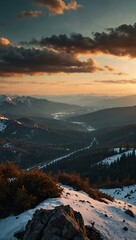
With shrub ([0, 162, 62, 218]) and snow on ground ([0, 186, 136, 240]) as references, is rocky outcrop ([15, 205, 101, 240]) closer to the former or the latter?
snow on ground ([0, 186, 136, 240])

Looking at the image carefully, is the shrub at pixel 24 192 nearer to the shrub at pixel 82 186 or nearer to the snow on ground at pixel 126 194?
the shrub at pixel 82 186

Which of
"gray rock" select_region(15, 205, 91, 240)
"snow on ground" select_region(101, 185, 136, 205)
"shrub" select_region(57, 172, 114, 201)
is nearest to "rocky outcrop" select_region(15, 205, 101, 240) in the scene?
"gray rock" select_region(15, 205, 91, 240)

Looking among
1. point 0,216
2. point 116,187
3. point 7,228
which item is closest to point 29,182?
point 0,216

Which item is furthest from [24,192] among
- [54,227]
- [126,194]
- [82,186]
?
[126,194]

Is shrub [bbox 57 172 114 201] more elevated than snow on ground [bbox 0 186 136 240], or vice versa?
Result: snow on ground [bbox 0 186 136 240]

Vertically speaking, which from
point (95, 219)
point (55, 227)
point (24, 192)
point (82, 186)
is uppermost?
point (55, 227)

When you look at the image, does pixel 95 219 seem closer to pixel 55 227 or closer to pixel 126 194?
pixel 55 227

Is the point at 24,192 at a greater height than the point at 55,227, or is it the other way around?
the point at 55,227
